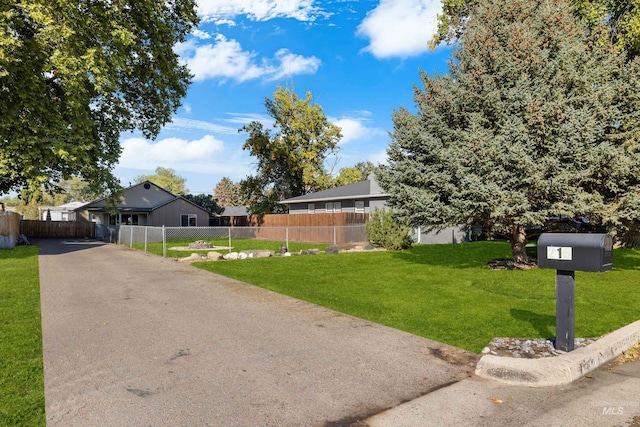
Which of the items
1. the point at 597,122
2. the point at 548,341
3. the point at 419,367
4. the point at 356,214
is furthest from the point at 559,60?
the point at 356,214

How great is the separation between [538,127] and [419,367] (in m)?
8.73

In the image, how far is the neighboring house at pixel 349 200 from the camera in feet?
89.1

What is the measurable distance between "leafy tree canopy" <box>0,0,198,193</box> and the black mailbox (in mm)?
16520

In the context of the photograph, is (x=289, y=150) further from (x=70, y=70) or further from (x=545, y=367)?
(x=545, y=367)

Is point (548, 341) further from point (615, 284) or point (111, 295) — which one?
point (111, 295)

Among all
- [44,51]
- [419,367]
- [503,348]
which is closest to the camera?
[419,367]

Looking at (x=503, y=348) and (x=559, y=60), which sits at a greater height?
(x=559, y=60)

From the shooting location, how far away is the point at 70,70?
48.6 feet

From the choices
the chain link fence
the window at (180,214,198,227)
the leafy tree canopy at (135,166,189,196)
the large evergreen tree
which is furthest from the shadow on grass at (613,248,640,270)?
the leafy tree canopy at (135,166,189,196)

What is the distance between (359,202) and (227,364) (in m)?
24.7

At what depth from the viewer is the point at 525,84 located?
1089 cm

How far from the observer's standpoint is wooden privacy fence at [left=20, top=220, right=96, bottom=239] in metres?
38.5

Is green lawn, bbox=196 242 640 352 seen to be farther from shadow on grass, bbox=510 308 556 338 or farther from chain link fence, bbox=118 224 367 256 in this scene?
chain link fence, bbox=118 224 367 256

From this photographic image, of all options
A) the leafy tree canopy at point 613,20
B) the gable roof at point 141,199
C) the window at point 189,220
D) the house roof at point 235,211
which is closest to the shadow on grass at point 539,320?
the leafy tree canopy at point 613,20
